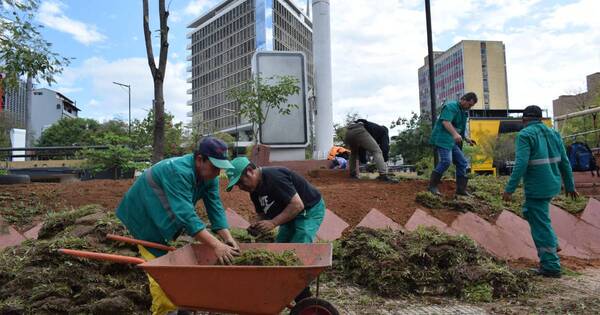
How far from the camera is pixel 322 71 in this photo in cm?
1842

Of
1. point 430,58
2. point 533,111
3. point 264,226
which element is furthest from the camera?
point 430,58

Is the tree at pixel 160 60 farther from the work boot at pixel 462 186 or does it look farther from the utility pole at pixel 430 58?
the utility pole at pixel 430 58

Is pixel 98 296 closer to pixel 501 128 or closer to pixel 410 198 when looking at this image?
pixel 410 198

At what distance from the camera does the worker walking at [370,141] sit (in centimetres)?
876

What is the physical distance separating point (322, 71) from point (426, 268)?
14.4m

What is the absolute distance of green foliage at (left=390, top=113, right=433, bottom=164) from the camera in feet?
97.6

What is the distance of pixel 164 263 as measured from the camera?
9.59ft

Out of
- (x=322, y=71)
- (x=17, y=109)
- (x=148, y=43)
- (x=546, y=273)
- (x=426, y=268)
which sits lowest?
(x=546, y=273)

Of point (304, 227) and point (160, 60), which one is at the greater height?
point (160, 60)

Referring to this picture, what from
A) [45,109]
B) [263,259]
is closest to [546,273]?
[263,259]

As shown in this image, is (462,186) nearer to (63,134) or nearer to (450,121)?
(450,121)

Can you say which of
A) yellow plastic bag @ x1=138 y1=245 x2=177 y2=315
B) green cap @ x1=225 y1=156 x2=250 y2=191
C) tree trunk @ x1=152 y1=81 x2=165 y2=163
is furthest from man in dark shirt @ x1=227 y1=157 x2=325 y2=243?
tree trunk @ x1=152 y1=81 x2=165 y2=163

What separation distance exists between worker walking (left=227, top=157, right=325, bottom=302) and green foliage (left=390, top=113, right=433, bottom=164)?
26.4m

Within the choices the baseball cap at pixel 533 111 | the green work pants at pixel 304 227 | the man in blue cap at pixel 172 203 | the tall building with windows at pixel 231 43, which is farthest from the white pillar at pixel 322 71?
the tall building with windows at pixel 231 43
